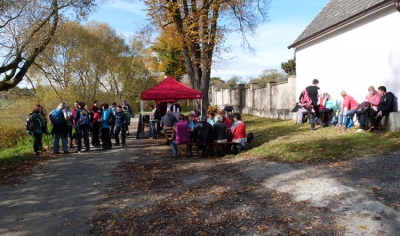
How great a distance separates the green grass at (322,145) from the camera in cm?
952

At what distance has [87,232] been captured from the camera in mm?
5281

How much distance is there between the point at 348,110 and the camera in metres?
13.4

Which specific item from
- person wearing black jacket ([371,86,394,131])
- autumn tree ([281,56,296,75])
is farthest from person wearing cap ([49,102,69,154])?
autumn tree ([281,56,296,75])

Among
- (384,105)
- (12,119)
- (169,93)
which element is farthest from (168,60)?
(384,105)

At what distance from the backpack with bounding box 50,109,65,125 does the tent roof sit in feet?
14.0

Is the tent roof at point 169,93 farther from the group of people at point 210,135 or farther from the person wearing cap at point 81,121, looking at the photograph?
the group of people at point 210,135

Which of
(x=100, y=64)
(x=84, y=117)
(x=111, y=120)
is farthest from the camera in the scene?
(x=100, y=64)

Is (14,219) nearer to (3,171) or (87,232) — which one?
(87,232)

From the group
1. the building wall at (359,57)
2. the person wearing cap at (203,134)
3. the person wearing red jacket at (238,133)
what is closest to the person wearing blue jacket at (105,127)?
the person wearing cap at (203,134)

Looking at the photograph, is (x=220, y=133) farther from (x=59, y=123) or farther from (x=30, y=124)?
(x=30, y=124)

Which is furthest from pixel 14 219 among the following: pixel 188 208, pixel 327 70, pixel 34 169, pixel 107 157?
pixel 327 70

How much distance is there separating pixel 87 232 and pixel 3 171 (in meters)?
5.92

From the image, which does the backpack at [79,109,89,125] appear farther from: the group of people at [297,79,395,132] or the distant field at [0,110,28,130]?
the distant field at [0,110,28,130]

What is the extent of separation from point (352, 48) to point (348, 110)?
2.96 m
